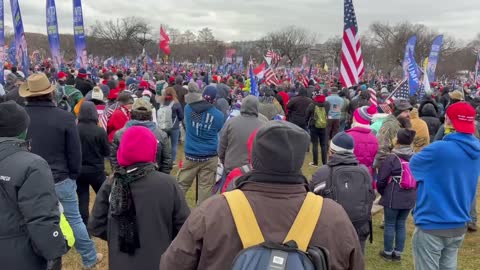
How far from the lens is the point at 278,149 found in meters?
1.69

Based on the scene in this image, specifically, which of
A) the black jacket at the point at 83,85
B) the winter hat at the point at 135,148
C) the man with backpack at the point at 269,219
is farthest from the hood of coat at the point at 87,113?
the black jacket at the point at 83,85

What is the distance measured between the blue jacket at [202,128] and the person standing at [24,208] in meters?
3.05

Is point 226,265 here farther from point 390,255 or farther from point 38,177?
point 390,255

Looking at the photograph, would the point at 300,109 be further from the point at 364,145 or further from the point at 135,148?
the point at 135,148

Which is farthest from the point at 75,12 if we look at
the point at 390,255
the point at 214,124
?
the point at 390,255

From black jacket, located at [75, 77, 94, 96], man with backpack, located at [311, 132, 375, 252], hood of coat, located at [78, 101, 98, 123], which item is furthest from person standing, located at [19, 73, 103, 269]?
black jacket, located at [75, 77, 94, 96]

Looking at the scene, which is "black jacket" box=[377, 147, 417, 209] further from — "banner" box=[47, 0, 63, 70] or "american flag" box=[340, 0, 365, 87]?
"banner" box=[47, 0, 63, 70]

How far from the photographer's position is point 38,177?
2600 mm

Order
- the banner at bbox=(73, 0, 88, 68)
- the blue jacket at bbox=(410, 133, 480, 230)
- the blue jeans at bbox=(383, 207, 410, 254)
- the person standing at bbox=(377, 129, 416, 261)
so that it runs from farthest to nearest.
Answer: the banner at bbox=(73, 0, 88, 68) < the blue jeans at bbox=(383, 207, 410, 254) < the person standing at bbox=(377, 129, 416, 261) < the blue jacket at bbox=(410, 133, 480, 230)

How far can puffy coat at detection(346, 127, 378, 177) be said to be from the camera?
4941 millimetres

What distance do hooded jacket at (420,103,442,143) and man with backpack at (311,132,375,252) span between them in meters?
4.22

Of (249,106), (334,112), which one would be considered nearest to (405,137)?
(249,106)

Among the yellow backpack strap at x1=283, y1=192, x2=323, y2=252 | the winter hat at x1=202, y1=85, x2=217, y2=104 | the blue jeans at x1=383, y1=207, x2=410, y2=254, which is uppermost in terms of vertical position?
the winter hat at x1=202, y1=85, x2=217, y2=104

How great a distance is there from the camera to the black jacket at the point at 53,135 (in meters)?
3.89
